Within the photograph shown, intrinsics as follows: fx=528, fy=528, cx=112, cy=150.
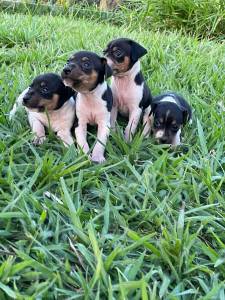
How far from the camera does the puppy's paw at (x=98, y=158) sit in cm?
378

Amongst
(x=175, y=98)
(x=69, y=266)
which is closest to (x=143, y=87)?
(x=175, y=98)

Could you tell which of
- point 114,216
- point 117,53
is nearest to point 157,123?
point 117,53

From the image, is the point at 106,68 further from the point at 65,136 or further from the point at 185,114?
the point at 185,114

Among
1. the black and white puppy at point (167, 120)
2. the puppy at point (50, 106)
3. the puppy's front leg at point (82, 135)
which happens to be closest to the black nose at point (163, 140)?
the black and white puppy at point (167, 120)

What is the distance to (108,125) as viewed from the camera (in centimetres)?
411

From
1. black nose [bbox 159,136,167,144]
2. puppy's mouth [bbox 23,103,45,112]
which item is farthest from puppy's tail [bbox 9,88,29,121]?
black nose [bbox 159,136,167,144]

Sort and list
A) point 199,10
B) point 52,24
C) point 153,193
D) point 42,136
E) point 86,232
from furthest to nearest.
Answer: point 199,10, point 52,24, point 42,136, point 153,193, point 86,232

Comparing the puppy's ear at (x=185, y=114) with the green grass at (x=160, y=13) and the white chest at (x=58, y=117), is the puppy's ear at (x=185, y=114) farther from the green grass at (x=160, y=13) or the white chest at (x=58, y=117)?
the green grass at (x=160, y=13)

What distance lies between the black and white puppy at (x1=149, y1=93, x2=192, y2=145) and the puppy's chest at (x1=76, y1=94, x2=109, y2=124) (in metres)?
0.39

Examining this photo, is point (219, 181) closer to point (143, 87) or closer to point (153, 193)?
point (153, 193)

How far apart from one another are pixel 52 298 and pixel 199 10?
7.17 metres

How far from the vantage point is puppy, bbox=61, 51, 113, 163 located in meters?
3.82

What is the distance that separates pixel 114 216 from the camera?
3.18m

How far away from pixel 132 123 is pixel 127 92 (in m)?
0.27
